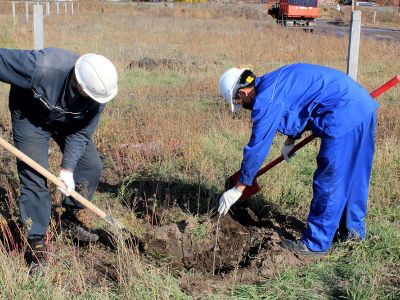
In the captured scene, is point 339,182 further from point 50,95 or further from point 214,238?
point 50,95

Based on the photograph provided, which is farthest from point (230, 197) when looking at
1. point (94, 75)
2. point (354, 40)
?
point (354, 40)

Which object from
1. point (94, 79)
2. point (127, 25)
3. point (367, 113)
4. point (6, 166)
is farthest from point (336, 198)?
point (127, 25)

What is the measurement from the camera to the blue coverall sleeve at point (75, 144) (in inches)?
142

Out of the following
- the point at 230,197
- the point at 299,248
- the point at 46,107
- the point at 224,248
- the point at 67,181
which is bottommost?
the point at 224,248

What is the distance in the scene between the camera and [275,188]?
4688 millimetres

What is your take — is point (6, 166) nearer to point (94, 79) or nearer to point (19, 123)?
point (19, 123)

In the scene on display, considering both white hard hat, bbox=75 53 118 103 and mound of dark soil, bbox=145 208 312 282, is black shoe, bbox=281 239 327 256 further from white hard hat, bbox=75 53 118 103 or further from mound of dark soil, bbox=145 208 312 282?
white hard hat, bbox=75 53 118 103

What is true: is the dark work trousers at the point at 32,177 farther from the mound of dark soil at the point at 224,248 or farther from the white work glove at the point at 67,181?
the mound of dark soil at the point at 224,248

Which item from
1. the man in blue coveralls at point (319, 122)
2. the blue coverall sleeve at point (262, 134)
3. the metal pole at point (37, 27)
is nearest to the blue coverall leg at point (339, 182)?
the man in blue coveralls at point (319, 122)

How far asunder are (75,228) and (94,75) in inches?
58.3

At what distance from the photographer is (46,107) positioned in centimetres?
336

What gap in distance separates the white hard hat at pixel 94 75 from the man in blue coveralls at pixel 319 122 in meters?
0.80

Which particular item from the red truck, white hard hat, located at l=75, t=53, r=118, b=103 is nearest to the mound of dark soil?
white hard hat, located at l=75, t=53, r=118, b=103

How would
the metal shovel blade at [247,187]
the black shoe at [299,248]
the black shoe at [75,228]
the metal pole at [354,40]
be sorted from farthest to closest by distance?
the metal pole at [354,40] → the metal shovel blade at [247,187] → the black shoe at [75,228] → the black shoe at [299,248]
